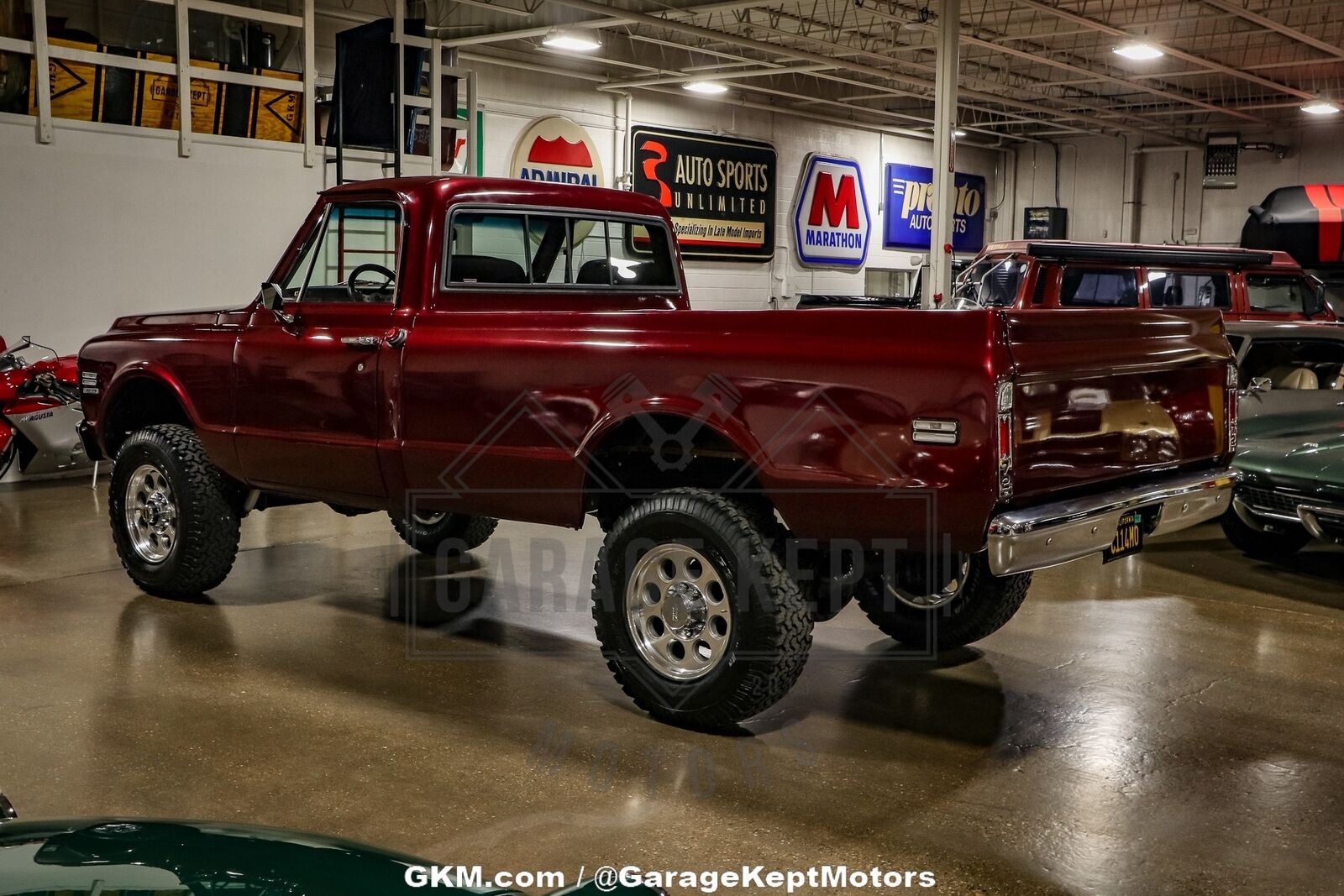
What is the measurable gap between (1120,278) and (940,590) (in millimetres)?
6442

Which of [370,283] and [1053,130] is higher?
[1053,130]

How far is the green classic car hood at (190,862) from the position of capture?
1.51 meters

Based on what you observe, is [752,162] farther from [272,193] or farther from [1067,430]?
[1067,430]

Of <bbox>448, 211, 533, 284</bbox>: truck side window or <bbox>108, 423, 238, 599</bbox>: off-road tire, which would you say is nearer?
<bbox>448, 211, 533, 284</bbox>: truck side window

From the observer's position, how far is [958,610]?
512cm

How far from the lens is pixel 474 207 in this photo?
17.2 feet

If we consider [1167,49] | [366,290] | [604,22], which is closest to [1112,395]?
[366,290]

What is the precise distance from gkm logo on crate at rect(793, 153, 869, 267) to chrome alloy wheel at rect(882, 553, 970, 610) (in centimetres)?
1877

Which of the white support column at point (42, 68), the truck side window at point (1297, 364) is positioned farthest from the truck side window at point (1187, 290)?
the white support column at point (42, 68)

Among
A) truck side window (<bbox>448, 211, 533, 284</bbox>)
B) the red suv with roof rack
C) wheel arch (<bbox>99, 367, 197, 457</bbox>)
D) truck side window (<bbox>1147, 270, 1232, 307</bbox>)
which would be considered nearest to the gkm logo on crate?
the red suv with roof rack

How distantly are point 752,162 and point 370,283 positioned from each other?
701 inches

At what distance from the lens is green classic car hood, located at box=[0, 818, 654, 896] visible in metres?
1.51

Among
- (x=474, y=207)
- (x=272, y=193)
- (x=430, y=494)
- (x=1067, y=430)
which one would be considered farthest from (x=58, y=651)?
(x=272, y=193)

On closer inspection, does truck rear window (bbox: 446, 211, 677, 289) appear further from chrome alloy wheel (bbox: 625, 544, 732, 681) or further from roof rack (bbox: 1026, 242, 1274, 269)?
roof rack (bbox: 1026, 242, 1274, 269)
